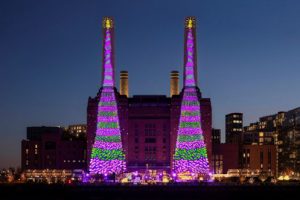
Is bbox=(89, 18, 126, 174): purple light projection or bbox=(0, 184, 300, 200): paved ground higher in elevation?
bbox=(89, 18, 126, 174): purple light projection

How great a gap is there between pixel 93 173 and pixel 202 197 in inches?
2816

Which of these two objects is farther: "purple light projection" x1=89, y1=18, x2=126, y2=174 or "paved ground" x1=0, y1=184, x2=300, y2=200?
"purple light projection" x1=89, y1=18, x2=126, y2=174

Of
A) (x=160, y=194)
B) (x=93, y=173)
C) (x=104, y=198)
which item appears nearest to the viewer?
(x=104, y=198)

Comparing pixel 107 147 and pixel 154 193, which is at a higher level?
pixel 107 147

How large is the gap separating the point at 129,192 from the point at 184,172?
63624 millimetres

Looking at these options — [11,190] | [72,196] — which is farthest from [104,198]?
[11,190]

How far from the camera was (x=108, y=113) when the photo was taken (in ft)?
653

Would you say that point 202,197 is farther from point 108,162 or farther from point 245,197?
point 108,162

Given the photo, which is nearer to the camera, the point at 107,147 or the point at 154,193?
the point at 154,193

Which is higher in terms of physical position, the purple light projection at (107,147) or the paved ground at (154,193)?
the purple light projection at (107,147)

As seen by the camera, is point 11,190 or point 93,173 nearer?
point 11,190

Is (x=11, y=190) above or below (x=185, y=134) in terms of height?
below

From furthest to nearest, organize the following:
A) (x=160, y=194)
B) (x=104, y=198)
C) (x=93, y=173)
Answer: (x=93, y=173) → (x=160, y=194) → (x=104, y=198)

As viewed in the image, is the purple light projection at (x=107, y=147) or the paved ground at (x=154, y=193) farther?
the purple light projection at (x=107, y=147)
